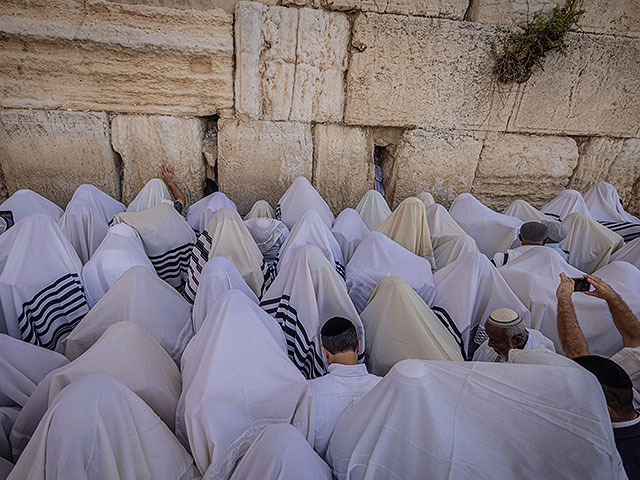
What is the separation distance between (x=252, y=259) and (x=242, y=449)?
5.72ft

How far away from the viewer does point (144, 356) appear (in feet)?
5.59

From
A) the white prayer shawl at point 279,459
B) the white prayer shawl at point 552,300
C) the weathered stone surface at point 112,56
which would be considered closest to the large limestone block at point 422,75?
the weathered stone surface at point 112,56

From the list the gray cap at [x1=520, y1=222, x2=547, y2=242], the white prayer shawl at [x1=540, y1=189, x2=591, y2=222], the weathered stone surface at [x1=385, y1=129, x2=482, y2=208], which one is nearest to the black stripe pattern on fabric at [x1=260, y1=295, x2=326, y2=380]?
the gray cap at [x1=520, y1=222, x2=547, y2=242]

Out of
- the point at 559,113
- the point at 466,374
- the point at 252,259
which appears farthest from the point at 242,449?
the point at 559,113

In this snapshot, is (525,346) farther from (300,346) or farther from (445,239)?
(445,239)

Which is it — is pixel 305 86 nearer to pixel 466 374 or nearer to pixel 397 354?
pixel 397 354

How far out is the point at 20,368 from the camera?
1761 mm

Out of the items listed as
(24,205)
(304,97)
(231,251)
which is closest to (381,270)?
(231,251)

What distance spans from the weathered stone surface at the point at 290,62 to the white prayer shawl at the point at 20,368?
345 cm

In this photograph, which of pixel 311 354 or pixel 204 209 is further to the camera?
pixel 204 209

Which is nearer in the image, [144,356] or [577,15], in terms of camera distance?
[144,356]

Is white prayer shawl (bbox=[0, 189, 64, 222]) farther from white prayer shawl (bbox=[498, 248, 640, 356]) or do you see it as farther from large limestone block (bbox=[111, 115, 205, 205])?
white prayer shawl (bbox=[498, 248, 640, 356])

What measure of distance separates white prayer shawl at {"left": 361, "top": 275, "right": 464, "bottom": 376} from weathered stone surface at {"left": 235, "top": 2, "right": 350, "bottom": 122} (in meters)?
3.04

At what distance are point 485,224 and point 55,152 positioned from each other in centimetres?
524
